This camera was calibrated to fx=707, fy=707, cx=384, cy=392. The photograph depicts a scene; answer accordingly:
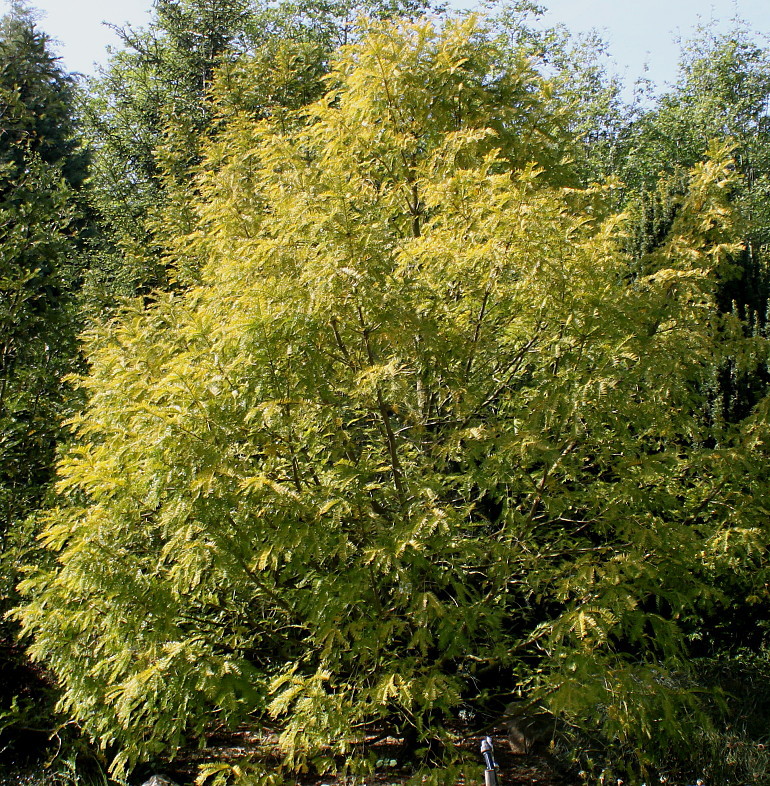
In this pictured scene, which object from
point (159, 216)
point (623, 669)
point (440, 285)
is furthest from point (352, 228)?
point (159, 216)

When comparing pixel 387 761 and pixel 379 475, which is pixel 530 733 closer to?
pixel 387 761

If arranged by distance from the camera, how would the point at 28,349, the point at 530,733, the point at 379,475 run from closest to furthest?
the point at 379,475
the point at 530,733
the point at 28,349

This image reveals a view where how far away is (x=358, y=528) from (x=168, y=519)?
97cm

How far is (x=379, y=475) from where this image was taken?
14.7 feet

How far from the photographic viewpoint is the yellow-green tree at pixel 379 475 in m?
3.33

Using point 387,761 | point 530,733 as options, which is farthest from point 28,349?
point 530,733

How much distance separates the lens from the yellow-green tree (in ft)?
10.9

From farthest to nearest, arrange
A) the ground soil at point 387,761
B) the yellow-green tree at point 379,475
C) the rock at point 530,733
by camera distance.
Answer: the rock at point 530,733
the ground soil at point 387,761
the yellow-green tree at point 379,475

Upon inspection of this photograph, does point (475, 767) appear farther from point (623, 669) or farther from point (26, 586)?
point (26, 586)

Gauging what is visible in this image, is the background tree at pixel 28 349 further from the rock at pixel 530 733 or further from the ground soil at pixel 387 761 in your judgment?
the rock at pixel 530 733

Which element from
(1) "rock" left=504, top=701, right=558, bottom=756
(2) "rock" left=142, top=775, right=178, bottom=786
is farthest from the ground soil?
(2) "rock" left=142, top=775, right=178, bottom=786

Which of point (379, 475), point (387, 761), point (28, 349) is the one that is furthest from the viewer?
point (28, 349)

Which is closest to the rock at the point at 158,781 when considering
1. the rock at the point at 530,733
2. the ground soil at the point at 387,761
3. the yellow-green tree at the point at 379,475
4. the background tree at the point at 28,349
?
the ground soil at the point at 387,761

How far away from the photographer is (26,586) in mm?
4000
